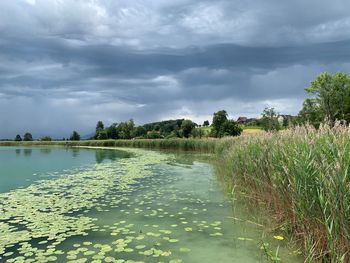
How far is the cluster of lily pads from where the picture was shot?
5.23 m

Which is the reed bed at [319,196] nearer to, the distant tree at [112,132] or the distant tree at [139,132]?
the distant tree at [139,132]

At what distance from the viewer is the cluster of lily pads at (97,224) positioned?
5.23 m

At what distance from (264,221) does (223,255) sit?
2.11 metres

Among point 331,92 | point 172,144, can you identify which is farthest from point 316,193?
point 331,92

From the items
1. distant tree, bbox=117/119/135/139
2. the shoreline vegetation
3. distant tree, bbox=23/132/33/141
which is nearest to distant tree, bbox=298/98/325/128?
distant tree, bbox=117/119/135/139

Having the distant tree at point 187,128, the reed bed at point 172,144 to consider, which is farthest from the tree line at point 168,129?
the reed bed at point 172,144

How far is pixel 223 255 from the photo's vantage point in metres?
5.21

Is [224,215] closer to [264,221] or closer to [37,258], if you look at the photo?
[264,221]

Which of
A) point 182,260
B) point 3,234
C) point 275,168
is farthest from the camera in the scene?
point 275,168

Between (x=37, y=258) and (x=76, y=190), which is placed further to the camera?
(x=76, y=190)

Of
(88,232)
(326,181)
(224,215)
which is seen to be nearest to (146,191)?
(224,215)

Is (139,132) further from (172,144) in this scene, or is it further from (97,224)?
(97,224)

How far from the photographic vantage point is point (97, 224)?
7027mm

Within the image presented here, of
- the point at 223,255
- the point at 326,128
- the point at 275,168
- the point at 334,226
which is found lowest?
the point at 223,255
